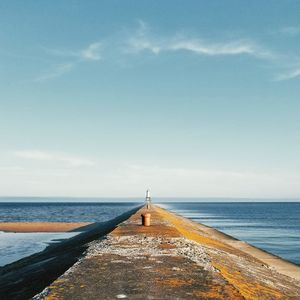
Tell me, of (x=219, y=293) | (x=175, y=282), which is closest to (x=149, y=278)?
(x=175, y=282)

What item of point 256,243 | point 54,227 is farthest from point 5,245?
point 256,243

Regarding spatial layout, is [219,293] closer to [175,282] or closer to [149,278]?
[175,282]

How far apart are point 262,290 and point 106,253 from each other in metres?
5.08

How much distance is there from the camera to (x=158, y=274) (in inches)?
357

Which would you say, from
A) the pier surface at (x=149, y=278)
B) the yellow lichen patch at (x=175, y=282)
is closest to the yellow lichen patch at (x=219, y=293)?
the pier surface at (x=149, y=278)

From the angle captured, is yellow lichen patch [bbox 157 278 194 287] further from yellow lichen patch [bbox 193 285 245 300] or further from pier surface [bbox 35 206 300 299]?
yellow lichen patch [bbox 193 285 245 300]

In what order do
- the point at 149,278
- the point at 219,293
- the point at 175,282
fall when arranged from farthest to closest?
the point at 149,278 → the point at 175,282 → the point at 219,293

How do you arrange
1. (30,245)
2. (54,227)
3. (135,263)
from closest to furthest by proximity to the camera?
(135,263)
(30,245)
(54,227)

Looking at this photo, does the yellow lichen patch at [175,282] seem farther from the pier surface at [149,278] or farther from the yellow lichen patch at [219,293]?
the yellow lichen patch at [219,293]

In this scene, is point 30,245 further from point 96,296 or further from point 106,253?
point 96,296

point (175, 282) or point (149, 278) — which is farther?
point (149, 278)

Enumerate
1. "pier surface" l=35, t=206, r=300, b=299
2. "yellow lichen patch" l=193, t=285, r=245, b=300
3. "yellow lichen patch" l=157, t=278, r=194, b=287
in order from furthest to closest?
"yellow lichen patch" l=157, t=278, r=194, b=287 < "pier surface" l=35, t=206, r=300, b=299 < "yellow lichen patch" l=193, t=285, r=245, b=300

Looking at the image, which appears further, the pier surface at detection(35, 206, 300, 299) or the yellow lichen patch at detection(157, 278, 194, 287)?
the yellow lichen patch at detection(157, 278, 194, 287)

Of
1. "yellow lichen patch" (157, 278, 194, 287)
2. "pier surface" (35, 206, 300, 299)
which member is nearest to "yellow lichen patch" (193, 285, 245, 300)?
"pier surface" (35, 206, 300, 299)
